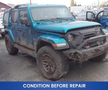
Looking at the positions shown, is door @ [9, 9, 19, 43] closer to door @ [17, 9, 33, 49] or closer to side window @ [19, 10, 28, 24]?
door @ [17, 9, 33, 49]

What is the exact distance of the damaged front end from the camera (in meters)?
2.97

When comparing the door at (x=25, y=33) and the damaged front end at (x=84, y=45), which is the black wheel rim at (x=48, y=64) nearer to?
the damaged front end at (x=84, y=45)

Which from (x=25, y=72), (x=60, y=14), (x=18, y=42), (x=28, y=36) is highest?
(x=60, y=14)

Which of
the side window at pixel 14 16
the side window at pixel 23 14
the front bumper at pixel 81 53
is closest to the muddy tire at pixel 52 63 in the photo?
the front bumper at pixel 81 53

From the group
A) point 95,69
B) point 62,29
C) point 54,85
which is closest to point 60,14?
point 62,29

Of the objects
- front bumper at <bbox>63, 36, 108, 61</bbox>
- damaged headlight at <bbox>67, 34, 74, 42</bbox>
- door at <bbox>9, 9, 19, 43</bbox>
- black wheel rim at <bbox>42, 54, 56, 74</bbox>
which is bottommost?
black wheel rim at <bbox>42, 54, 56, 74</bbox>

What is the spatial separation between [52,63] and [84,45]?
90 centimetres

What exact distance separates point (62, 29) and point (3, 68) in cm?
266

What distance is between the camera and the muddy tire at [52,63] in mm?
3152

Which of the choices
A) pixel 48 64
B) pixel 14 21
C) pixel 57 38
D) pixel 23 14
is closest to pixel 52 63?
pixel 48 64

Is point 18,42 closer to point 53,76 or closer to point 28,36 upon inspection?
point 28,36

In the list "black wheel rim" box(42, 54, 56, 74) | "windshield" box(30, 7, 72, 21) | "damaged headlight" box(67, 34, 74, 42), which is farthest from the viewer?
"windshield" box(30, 7, 72, 21)

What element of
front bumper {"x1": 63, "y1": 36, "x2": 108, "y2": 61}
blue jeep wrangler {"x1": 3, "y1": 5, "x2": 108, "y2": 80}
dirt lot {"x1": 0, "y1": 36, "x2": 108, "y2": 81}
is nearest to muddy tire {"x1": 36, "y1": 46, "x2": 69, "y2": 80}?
blue jeep wrangler {"x1": 3, "y1": 5, "x2": 108, "y2": 80}

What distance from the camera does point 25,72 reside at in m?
4.19
